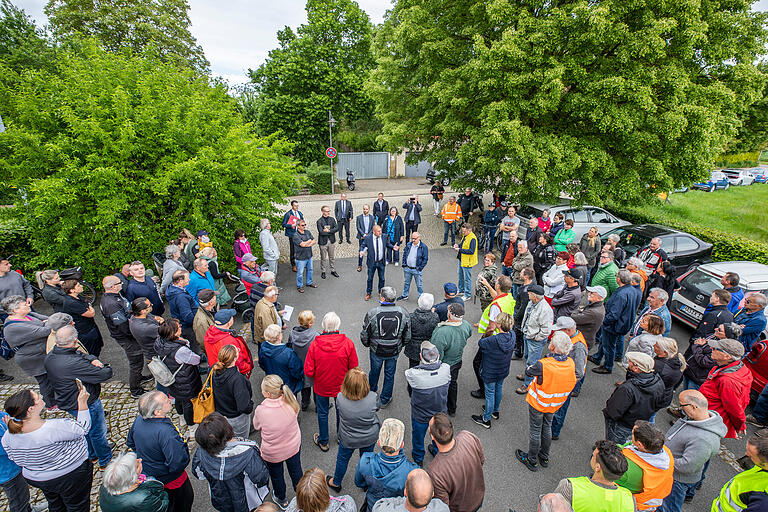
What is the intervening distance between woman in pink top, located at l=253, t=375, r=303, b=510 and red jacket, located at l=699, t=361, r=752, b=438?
16.1 feet

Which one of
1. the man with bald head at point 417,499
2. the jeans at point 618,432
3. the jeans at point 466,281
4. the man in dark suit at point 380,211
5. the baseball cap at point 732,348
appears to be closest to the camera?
the man with bald head at point 417,499

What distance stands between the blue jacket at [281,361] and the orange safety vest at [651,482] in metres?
3.67

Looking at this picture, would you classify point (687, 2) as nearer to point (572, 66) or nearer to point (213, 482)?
point (572, 66)

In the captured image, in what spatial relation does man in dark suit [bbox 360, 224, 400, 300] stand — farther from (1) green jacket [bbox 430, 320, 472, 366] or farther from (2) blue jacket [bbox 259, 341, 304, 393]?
(2) blue jacket [bbox 259, 341, 304, 393]

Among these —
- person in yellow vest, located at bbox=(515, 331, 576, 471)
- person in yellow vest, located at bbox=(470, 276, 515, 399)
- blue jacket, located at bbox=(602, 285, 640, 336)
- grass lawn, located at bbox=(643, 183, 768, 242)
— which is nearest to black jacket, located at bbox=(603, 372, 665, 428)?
person in yellow vest, located at bbox=(515, 331, 576, 471)

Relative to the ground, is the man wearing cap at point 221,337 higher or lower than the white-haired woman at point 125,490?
higher

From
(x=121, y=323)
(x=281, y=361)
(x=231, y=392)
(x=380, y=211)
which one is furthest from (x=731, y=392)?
(x=380, y=211)

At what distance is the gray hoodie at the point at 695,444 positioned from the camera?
3609 millimetres

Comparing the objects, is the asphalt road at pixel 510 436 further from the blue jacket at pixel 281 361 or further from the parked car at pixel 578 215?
the parked car at pixel 578 215

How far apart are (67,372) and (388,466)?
379cm

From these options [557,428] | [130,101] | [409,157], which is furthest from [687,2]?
[130,101]

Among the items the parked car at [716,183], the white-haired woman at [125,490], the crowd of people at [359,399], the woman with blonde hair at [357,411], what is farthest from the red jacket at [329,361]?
the parked car at [716,183]

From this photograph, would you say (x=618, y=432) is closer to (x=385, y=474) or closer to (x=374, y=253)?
(x=385, y=474)

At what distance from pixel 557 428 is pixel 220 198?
8.08m
